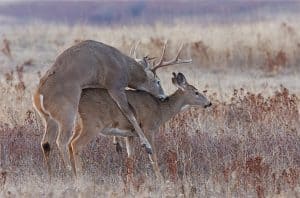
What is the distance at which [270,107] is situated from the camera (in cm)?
1529

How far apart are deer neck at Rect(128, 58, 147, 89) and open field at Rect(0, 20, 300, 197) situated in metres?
0.73

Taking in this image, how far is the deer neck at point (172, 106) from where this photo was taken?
14273mm

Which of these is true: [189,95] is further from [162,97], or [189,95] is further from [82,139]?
[82,139]

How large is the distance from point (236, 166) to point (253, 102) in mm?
3382

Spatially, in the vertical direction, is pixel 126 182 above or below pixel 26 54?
below

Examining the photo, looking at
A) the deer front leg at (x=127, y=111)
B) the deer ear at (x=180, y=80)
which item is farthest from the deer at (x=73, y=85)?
the deer ear at (x=180, y=80)

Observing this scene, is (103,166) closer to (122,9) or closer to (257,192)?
(257,192)

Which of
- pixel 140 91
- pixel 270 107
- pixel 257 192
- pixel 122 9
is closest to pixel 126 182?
pixel 257 192

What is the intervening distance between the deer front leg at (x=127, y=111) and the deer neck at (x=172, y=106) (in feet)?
2.63

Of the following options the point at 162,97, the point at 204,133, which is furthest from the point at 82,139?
the point at 204,133

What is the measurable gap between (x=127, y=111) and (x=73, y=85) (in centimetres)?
85

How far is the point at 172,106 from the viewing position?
14.4 metres

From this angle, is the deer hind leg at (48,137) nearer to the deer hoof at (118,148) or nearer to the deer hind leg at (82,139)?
the deer hind leg at (82,139)

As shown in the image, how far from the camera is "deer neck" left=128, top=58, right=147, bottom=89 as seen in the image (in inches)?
554
